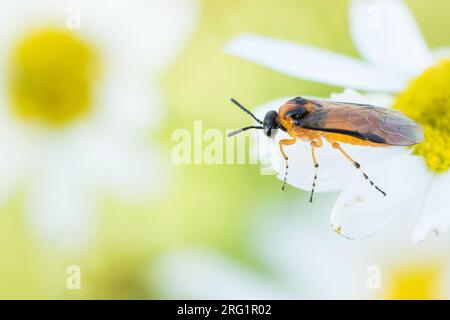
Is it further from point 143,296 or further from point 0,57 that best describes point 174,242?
point 0,57

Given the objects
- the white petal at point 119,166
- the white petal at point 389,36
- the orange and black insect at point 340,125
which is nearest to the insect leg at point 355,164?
the orange and black insect at point 340,125

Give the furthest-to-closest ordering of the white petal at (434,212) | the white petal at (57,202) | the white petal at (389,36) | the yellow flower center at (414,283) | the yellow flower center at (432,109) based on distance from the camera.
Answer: the white petal at (57,202), the yellow flower center at (414,283), the white petal at (389,36), the yellow flower center at (432,109), the white petal at (434,212)

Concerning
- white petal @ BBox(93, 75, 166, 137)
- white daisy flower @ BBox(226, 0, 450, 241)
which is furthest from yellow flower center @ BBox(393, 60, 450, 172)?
white petal @ BBox(93, 75, 166, 137)

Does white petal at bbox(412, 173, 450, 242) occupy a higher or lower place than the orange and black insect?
lower

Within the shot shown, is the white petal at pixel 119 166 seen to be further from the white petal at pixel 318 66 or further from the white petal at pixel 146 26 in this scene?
the white petal at pixel 318 66

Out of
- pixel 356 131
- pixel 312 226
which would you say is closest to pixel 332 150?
pixel 356 131

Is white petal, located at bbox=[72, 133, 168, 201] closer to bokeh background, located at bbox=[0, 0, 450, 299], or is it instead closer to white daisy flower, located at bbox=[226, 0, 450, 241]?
bokeh background, located at bbox=[0, 0, 450, 299]

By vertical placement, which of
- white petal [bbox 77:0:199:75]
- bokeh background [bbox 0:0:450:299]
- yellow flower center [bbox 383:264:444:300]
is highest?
white petal [bbox 77:0:199:75]
